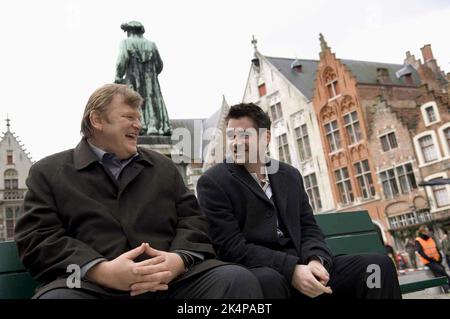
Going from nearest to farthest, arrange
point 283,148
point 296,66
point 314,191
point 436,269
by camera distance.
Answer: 1. point 436,269
2. point 314,191
3. point 283,148
4. point 296,66

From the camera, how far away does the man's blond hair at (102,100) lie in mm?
2186

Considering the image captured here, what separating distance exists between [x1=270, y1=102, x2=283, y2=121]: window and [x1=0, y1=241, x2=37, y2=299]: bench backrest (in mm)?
25300

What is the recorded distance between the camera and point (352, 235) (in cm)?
341

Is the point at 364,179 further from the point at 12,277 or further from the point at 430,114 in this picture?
the point at 12,277

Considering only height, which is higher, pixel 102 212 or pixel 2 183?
pixel 2 183

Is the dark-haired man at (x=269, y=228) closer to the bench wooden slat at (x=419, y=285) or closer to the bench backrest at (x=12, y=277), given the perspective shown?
the bench backrest at (x=12, y=277)

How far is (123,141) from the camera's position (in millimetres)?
2180

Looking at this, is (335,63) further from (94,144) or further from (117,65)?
(94,144)

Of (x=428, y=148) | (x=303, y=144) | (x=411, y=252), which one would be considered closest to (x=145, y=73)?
(x=411, y=252)

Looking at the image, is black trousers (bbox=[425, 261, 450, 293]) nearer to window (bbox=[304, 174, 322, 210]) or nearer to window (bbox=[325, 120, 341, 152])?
window (bbox=[325, 120, 341, 152])

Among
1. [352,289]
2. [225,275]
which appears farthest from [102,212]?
[352,289]

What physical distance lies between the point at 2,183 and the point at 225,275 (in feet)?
104

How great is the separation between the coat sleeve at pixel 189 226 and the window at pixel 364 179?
69.8ft

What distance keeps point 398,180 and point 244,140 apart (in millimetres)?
20071
